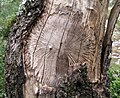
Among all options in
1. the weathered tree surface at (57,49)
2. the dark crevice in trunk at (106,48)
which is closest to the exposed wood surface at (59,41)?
A: the weathered tree surface at (57,49)

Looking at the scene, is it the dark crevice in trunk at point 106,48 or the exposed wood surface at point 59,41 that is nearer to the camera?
the exposed wood surface at point 59,41

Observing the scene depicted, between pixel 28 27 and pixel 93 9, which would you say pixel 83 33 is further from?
pixel 28 27

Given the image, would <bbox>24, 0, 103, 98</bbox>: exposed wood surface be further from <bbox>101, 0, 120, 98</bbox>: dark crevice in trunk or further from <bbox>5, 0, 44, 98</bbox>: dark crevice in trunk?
<bbox>101, 0, 120, 98</bbox>: dark crevice in trunk

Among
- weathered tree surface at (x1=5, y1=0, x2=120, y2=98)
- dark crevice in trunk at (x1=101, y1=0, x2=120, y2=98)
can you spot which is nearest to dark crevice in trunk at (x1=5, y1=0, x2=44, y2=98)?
weathered tree surface at (x1=5, y1=0, x2=120, y2=98)

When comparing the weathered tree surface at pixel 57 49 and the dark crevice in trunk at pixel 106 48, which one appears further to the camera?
the dark crevice in trunk at pixel 106 48

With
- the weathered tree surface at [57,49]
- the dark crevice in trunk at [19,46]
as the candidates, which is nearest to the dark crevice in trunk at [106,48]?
the weathered tree surface at [57,49]

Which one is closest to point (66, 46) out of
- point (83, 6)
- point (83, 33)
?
point (83, 33)

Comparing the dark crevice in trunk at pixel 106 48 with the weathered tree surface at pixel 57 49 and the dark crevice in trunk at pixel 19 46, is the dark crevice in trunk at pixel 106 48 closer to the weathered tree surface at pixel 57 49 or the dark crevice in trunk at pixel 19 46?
the weathered tree surface at pixel 57 49

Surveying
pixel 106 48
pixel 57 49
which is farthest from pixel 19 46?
pixel 106 48
